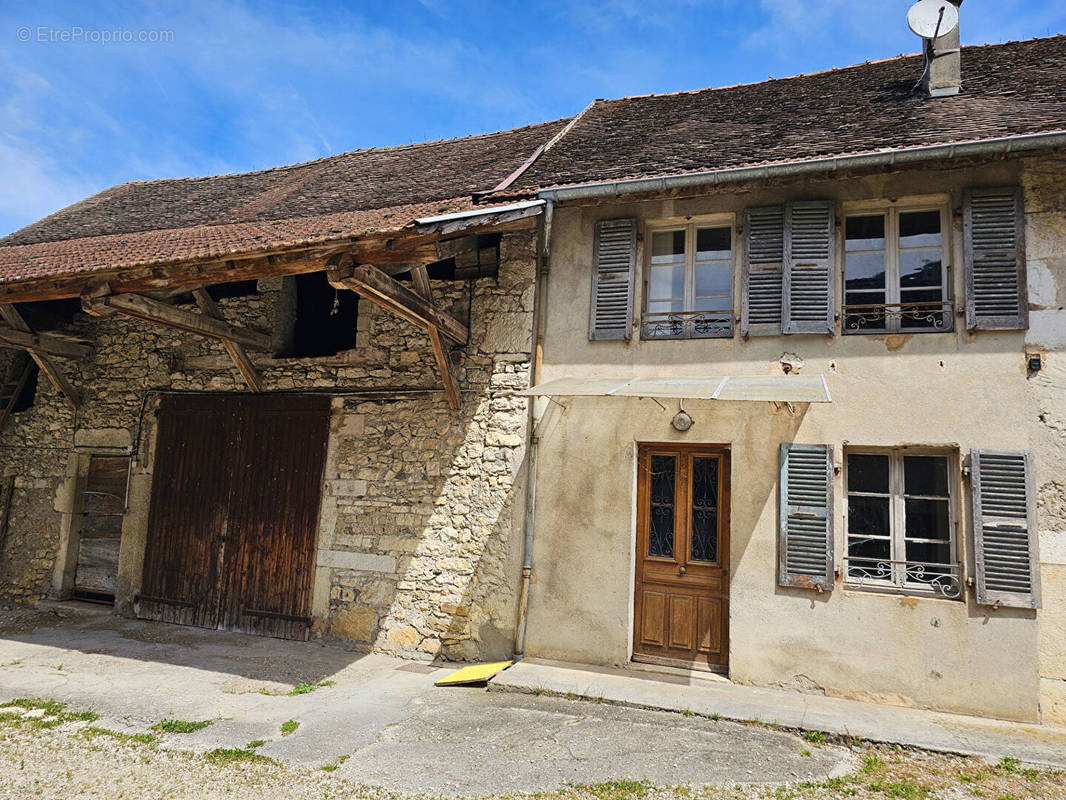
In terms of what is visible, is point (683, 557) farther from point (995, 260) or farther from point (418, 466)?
point (995, 260)

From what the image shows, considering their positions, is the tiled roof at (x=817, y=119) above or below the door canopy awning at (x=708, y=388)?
above

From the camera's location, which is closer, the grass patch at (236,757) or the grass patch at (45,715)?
the grass patch at (236,757)

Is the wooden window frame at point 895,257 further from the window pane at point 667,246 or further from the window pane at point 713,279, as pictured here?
the window pane at point 667,246

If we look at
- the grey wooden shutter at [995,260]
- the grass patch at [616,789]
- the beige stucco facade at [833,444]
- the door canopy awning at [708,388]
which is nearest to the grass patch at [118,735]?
the grass patch at [616,789]

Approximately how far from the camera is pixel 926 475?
504 centimetres

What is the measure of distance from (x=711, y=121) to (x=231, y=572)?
6615 millimetres

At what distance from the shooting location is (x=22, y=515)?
7891 millimetres

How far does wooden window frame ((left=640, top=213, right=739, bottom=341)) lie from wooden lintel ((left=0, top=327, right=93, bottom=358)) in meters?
6.21

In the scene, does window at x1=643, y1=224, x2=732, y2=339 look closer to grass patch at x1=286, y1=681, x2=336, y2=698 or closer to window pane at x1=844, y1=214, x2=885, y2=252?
window pane at x1=844, y1=214, x2=885, y2=252

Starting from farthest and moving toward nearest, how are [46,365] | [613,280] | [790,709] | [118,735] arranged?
[46,365] → [613,280] → [790,709] → [118,735]

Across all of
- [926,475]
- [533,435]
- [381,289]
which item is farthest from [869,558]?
[381,289]

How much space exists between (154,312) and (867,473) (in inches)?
231

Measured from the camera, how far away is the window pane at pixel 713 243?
5777mm

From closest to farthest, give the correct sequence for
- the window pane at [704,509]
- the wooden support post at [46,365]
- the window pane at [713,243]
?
the window pane at [704,509] → the window pane at [713,243] → the wooden support post at [46,365]
